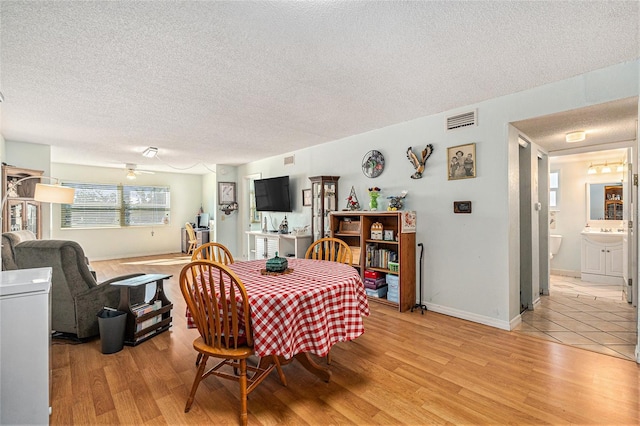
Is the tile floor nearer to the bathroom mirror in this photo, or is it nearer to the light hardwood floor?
the light hardwood floor

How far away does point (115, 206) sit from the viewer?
781 cm

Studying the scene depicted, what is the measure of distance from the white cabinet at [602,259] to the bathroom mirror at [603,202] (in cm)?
63

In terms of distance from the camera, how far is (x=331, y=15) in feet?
5.85

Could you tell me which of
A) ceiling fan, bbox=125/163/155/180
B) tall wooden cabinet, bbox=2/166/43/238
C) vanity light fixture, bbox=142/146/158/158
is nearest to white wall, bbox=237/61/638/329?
vanity light fixture, bbox=142/146/158/158

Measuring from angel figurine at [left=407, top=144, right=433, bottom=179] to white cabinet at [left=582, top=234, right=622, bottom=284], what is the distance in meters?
3.58

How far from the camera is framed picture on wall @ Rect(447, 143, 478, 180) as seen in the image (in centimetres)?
328

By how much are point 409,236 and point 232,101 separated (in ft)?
8.38

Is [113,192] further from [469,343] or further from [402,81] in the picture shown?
[469,343]

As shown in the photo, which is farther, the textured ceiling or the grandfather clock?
the grandfather clock

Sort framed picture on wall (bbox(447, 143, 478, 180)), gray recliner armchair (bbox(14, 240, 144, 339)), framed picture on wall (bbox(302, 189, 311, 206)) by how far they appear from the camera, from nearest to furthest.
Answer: gray recliner armchair (bbox(14, 240, 144, 339)) → framed picture on wall (bbox(447, 143, 478, 180)) → framed picture on wall (bbox(302, 189, 311, 206))

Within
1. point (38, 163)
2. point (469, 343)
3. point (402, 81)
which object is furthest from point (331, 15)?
point (38, 163)

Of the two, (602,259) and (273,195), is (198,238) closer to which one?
(273,195)

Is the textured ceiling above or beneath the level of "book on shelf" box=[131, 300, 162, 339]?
above

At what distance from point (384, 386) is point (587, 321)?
8.95 feet
